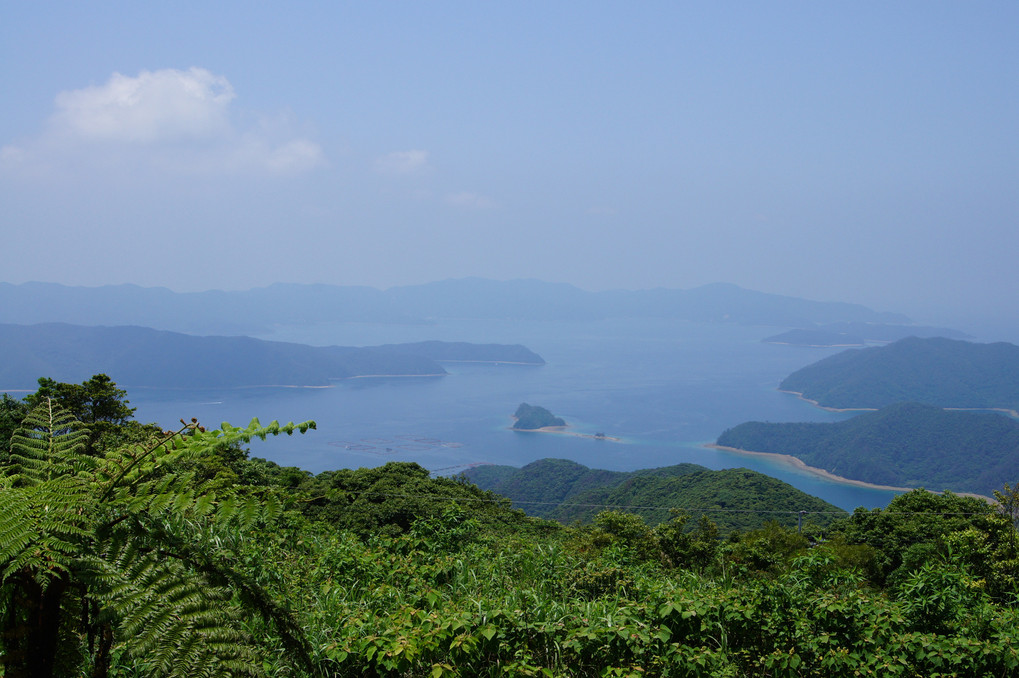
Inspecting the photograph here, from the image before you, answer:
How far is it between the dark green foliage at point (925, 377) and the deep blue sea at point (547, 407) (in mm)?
6849

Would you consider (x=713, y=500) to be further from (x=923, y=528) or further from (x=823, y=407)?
(x=823, y=407)

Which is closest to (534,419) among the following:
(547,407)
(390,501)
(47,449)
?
(547,407)

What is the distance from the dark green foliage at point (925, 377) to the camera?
95688mm

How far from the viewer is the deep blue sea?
70.6 m

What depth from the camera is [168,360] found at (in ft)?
369

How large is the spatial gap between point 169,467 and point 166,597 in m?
0.36

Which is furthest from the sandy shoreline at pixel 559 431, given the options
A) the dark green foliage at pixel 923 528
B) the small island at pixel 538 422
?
the dark green foliage at pixel 923 528

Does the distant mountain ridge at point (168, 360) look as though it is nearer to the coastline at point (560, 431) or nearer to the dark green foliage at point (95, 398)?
the coastline at point (560, 431)

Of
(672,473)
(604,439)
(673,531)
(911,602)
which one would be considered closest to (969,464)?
(604,439)

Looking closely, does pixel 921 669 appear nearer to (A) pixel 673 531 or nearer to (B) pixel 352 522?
(A) pixel 673 531

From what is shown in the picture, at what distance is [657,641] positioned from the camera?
2311 mm

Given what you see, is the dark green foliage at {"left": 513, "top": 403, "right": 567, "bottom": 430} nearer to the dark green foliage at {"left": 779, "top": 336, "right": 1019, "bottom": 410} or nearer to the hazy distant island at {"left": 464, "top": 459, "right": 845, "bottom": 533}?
the dark green foliage at {"left": 779, "top": 336, "right": 1019, "bottom": 410}

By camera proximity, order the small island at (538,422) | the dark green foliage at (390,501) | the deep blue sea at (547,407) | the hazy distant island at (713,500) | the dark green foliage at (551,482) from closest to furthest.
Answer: the dark green foliage at (390,501), the hazy distant island at (713,500), the dark green foliage at (551,482), the deep blue sea at (547,407), the small island at (538,422)

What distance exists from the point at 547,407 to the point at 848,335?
115758mm
